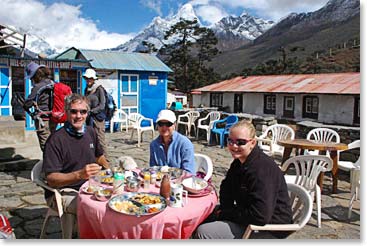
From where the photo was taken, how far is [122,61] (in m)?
9.77

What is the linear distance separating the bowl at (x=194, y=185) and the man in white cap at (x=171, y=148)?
14.3 inches

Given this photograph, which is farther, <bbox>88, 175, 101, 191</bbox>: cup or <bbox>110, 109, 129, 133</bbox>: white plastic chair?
<bbox>110, 109, 129, 133</bbox>: white plastic chair

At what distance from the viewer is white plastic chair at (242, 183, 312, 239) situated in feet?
5.76

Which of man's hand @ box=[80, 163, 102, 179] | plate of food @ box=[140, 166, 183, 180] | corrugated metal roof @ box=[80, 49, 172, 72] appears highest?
corrugated metal roof @ box=[80, 49, 172, 72]

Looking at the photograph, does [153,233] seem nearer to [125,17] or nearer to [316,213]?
[316,213]

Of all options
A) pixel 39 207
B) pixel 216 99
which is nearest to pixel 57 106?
pixel 39 207

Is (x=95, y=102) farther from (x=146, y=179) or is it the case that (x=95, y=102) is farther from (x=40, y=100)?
(x=146, y=179)

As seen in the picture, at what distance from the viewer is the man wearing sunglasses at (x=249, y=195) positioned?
1.74 metres

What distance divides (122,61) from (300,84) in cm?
604

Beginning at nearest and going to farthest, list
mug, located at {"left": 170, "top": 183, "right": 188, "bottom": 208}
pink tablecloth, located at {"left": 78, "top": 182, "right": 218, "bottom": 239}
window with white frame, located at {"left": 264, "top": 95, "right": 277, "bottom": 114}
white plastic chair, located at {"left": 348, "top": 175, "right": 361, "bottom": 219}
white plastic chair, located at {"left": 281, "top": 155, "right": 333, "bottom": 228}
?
pink tablecloth, located at {"left": 78, "top": 182, "right": 218, "bottom": 239} < mug, located at {"left": 170, "top": 183, "right": 188, "bottom": 208} < white plastic chair, located at {"left": 281, "top": 155, "right": 333, "bottom": 228} < white plastic chair, located at {"left": 348, "top": 175, "right": 361, "bottom": 219} < window with white frame, located at {"left": 264, "top": 95, "right": 277, "bottom": 114}

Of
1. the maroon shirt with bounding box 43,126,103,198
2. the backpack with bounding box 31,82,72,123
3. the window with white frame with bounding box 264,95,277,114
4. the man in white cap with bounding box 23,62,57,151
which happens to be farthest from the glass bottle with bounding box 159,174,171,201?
the window with white frame with bounding box 264,95,277,114

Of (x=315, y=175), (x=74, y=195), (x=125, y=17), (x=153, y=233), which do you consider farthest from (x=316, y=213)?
(x=125, y=17)

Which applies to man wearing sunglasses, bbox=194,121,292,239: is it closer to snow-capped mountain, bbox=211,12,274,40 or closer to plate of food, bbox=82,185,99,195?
plate of food, bbox=82,185,99,195

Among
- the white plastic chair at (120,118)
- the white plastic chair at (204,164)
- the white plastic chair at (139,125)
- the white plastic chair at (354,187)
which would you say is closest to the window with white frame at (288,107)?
→ the white plastic chair at (139,125)
